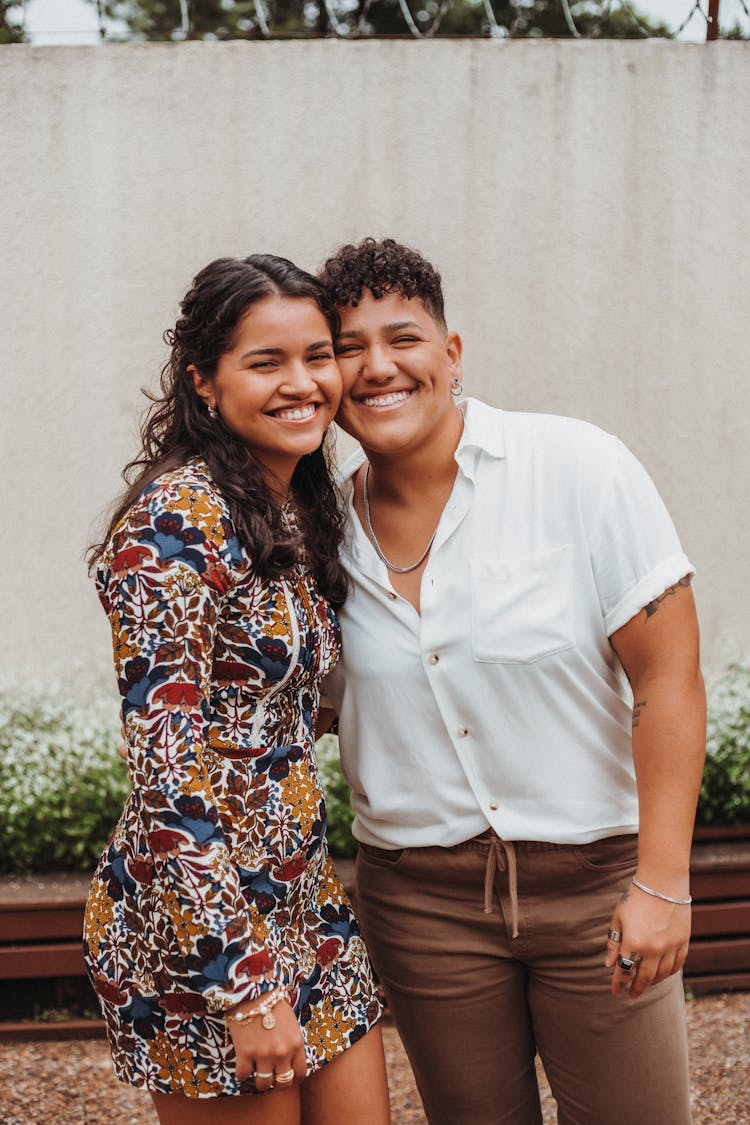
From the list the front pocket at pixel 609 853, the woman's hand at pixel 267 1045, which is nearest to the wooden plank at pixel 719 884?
the front pocket at pixel 609 853

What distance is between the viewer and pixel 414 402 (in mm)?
2148

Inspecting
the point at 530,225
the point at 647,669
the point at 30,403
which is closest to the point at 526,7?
the point at 530,225

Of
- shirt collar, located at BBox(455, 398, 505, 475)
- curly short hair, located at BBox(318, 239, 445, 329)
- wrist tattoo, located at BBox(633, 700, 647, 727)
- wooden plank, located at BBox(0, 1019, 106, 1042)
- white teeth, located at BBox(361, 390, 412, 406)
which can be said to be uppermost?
curly short hair, located at BBox(318, 239, 445, 329)

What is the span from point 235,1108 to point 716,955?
2325 mm

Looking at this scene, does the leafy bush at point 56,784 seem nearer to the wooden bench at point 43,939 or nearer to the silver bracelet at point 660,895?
the wooden bench at point 43,939

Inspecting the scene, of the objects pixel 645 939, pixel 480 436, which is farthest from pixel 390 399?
pixel 645 939

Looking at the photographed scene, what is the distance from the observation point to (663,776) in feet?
6.53

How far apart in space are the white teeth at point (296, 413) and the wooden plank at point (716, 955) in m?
2.60

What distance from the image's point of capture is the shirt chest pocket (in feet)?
6.65

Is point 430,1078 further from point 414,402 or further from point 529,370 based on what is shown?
point 529,370

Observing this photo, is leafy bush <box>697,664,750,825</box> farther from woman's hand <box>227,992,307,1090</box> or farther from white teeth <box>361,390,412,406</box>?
woman's hand <box>227,992,307,1090</box>

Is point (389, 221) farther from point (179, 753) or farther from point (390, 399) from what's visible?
point (179, 753)

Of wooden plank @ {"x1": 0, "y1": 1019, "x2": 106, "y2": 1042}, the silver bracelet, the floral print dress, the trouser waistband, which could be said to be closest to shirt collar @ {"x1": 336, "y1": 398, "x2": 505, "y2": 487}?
the floral print dress

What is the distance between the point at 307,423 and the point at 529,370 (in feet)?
8.40
